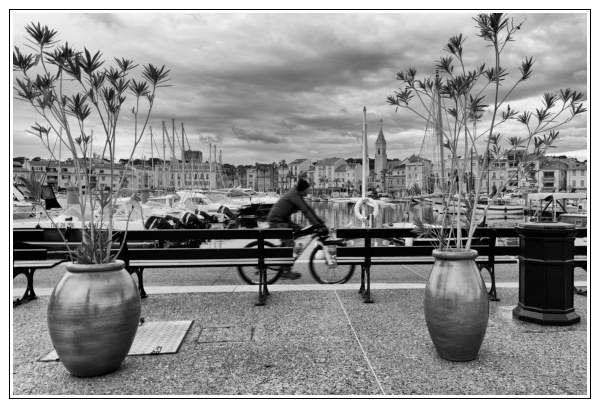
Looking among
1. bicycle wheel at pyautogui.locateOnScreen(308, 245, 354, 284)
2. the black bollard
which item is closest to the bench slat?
bicycle wheel at pyautogui.locateOnScreen(308, 245, 354, 284)

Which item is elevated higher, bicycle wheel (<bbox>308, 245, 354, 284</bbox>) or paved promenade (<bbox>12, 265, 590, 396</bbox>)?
bicycle wheel (<bbox>308, 245, 354, 284</bbox>)

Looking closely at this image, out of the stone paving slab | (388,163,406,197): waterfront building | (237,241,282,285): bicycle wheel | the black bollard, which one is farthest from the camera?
(388,163,406,197): waterfront building

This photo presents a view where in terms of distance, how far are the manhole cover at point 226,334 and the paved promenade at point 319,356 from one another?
3 cm

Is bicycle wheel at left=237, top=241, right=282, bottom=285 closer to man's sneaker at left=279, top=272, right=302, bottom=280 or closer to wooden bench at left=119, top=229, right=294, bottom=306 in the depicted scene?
man's sneaker at left=279, top=272, right=302, bottom=280

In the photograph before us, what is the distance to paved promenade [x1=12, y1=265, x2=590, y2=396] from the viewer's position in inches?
141

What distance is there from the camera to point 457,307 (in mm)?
4004

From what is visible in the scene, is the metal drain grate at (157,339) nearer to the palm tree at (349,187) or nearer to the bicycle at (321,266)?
the bicycle at (321,266)

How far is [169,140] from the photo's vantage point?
165ft

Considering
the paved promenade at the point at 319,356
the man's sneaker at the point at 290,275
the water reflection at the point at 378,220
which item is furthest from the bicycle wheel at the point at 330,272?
the water reflection at the point at 378,220

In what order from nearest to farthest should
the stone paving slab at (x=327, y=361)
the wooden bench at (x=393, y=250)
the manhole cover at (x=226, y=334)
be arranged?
the stone paving slab at (x=327, y=361)
the manhole cover at (x=226, y=334)
the wooden bench at (x=393, y=250)

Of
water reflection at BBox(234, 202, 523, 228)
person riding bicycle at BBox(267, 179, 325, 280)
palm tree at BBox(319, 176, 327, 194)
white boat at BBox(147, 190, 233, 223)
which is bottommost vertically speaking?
water reflection at BBox(234, 202, 523, 228)

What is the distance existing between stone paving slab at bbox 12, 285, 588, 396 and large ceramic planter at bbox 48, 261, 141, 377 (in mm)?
185

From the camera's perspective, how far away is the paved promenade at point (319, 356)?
11.8 ft
